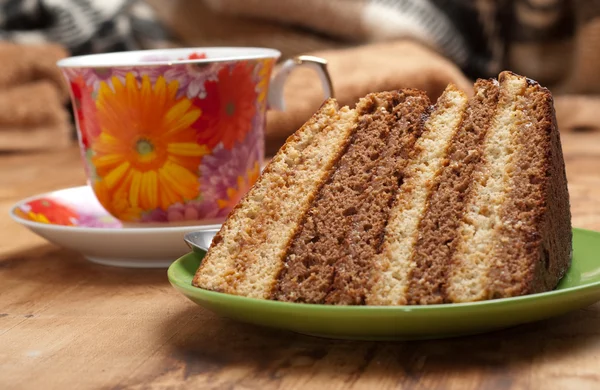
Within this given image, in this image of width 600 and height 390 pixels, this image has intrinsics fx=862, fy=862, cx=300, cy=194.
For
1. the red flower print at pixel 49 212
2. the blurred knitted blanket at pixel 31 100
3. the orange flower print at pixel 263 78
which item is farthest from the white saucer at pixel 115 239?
the blurred knitted blanket at pixel 31 100

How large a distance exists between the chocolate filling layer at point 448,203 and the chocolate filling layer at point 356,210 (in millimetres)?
39

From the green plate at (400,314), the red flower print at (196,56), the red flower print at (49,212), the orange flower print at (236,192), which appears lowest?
the red flower print at (49,212)

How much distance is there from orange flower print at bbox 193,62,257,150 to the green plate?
0.37 m

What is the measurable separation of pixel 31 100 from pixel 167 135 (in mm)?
1368

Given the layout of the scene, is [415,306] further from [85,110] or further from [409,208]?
[85,110]

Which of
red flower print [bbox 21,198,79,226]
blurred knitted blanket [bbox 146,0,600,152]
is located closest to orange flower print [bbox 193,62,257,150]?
red flower print [bbox 21,198,79,226]

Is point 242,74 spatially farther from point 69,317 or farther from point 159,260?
point 69,317

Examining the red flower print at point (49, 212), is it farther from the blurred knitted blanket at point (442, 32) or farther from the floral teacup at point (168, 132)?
the blurred knitted blanket at point (442, 32)

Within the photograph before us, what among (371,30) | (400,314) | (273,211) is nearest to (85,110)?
(273,211)

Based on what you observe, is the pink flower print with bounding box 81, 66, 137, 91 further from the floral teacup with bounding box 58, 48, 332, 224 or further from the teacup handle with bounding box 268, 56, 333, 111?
the teacup handle with bounding box 268, 56, 333, 111

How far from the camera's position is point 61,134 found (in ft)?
7.59

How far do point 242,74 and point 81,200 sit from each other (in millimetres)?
327

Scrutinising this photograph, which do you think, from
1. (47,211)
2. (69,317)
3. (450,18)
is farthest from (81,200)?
(450,18)

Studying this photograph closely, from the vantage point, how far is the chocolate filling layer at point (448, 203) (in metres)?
0.70
